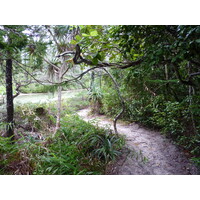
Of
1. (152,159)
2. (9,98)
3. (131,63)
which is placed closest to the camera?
(131,63)

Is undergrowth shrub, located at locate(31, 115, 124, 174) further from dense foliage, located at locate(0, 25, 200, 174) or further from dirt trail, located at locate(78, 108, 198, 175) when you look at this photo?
dirt trail, located at locate(78, 108, 198, 175)

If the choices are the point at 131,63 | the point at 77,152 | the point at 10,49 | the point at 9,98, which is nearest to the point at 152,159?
the point at 77,152

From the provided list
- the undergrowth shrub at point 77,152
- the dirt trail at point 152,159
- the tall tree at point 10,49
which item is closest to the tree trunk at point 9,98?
the tall tree at point 10,49

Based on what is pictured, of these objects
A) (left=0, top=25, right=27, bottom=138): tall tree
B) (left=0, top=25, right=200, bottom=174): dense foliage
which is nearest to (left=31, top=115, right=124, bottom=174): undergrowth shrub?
(left=0, top=25, right=200, bottom=174): dense foliage

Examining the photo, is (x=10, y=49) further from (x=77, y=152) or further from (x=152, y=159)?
(x=152, y=159)

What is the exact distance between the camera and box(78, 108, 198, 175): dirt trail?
100 centimetres

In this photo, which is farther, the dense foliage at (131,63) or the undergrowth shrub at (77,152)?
the undergrowth shrub at (77,152)

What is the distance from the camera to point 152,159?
113cm

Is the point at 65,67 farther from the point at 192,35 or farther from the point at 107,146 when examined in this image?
the point at 192,35

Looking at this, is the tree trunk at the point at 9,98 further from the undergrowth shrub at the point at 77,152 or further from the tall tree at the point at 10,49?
the undergrowth shrub at the point at 77,152

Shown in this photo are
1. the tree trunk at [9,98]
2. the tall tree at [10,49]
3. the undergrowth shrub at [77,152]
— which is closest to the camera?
the undergrowth shrub at [77,152]

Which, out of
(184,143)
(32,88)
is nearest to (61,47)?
(32,88)

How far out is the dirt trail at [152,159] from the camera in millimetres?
996
